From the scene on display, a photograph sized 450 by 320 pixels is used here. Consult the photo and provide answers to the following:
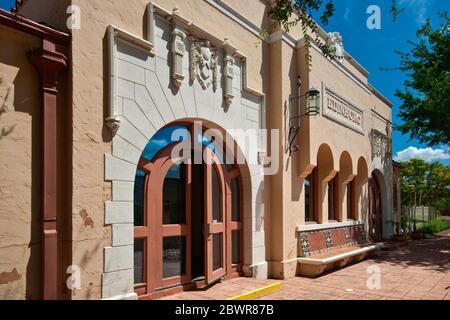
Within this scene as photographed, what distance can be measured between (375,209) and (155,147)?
11.6 metres

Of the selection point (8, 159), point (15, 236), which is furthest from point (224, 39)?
point (15, 236)

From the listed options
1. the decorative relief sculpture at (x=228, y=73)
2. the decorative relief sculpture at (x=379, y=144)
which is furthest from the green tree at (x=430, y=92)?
the decorative relief sculpture at (x=228, y=73)

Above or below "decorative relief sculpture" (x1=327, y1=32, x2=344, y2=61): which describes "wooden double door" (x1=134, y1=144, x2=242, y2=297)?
below

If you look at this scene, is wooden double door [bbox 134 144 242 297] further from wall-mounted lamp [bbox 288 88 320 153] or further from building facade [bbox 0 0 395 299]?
wall-mounted lamp [bbox 288 88 320 153]

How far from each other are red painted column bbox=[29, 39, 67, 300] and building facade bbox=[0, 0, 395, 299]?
0.01 m

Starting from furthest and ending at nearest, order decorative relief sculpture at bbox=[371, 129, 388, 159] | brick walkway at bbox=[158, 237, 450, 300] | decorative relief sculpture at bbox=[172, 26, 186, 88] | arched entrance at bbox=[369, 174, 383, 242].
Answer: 1. arched entrance at bbox=[369, 174, 383, 242]
2. decorative relief sculpture at bbox=[371, 129, 388, 159]
3. brick walkway at bbox=[158, 237, 450, 300]
4. decorative relief sculpture at bbox=[172, 26, 186, 88]

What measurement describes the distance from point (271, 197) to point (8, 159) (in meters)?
5.27

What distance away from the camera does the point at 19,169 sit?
3711 mm

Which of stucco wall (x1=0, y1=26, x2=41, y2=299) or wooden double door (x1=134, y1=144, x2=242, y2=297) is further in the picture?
wooden double door (x1=134, y1=144, x2=242, y2=297)

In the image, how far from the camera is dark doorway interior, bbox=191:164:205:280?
6062 millimetres

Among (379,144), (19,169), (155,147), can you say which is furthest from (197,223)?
(379,144)

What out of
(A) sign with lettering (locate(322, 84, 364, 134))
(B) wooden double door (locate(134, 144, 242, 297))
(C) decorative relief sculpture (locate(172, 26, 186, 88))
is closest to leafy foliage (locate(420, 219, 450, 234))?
(A) sign with lettering (locate(322, 84, 364, 134))

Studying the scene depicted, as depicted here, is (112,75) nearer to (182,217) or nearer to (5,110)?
(5,110)

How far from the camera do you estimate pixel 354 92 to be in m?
11.2
